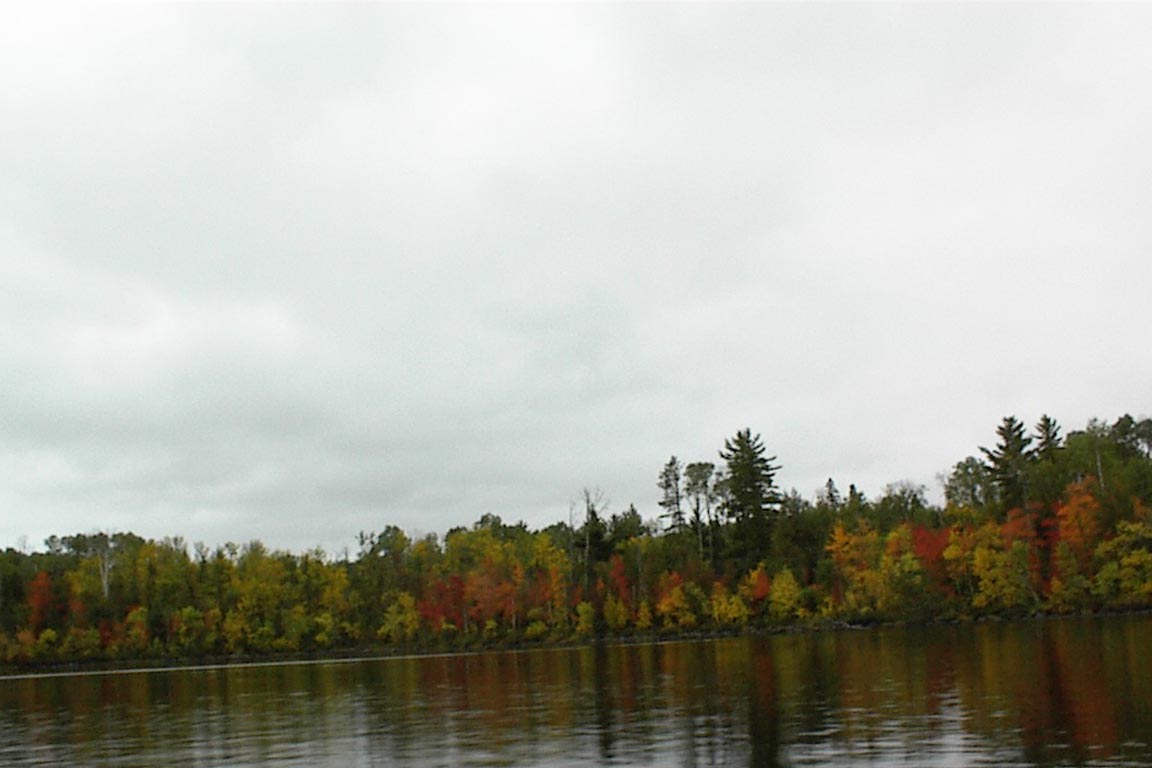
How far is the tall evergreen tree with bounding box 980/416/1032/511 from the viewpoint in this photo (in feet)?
507

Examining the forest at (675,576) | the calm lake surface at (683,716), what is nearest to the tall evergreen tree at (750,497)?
the forest at (675,576)

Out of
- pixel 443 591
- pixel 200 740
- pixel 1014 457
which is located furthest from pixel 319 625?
pixel 200 740

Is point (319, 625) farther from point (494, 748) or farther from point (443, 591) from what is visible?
point (494, 748)

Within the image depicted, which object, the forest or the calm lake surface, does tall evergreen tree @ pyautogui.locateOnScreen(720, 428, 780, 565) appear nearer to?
the forest

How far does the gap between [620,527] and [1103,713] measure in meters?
150

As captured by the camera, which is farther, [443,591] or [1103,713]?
[443,591]

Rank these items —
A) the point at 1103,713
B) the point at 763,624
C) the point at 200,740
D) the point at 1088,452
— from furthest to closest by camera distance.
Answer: the point at 1088,452
the point at 763,624
the point at 200,740
the point at 1103,713

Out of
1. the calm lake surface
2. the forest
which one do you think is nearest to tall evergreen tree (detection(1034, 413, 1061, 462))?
the forest

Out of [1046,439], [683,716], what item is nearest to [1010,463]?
[1046,439]

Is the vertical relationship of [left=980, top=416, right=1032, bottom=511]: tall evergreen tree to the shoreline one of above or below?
above

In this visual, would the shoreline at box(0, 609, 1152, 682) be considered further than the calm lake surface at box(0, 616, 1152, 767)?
Yes

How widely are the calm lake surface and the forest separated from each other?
2318 inches

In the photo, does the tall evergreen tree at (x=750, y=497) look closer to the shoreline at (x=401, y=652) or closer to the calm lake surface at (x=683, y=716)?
the shoreline at (x=401, y=652)

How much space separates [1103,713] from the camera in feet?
109
